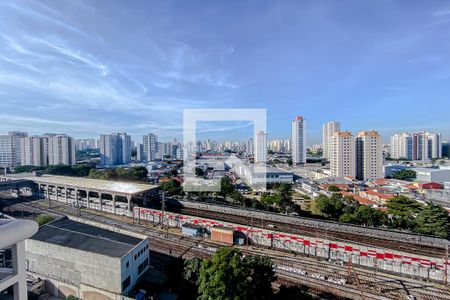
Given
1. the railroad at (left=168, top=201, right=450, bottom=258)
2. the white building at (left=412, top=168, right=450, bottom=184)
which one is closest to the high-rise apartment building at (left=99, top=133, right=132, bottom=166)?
the railroad at (left=168, top=201, right=450, bottom=258)

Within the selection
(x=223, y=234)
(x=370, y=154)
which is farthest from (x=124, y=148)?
(x=370, y=154)

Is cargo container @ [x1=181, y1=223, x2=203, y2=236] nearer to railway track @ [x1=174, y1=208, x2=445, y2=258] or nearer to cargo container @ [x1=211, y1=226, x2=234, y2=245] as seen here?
cargo container @ [x1=211, y1=226, x2=234, y2=245]

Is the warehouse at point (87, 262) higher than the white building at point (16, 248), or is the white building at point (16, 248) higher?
the white building at point (16, 248)

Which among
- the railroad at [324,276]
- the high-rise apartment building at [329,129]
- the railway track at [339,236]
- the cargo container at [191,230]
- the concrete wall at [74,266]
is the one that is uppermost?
the high-rise apartment building at [329,129]

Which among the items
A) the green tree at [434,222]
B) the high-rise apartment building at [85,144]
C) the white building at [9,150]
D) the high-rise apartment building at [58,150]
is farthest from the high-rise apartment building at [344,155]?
the high-rise apartment building at [85,144]

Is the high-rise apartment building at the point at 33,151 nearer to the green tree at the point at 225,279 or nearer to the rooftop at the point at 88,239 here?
the rooftop at the point at 88,239

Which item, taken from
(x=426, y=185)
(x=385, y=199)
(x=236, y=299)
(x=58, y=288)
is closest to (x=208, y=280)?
(x=236, y=299)
